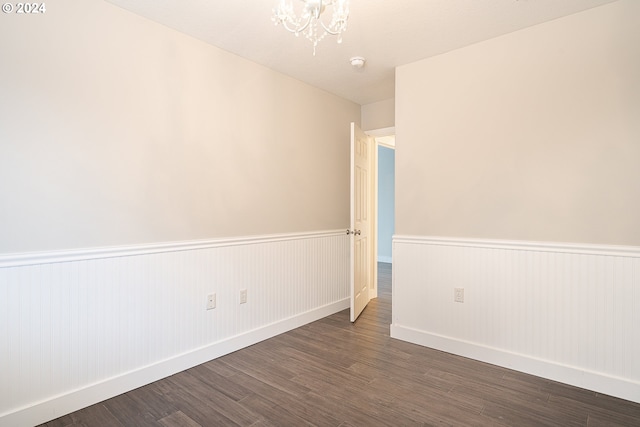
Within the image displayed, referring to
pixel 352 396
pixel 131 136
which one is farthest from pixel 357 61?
pixel 352 396

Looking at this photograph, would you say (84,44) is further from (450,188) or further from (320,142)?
(450,188)

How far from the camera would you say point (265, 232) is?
10.2 feet

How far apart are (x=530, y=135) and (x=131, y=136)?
110 inches

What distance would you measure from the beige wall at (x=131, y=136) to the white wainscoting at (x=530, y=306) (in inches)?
54.1

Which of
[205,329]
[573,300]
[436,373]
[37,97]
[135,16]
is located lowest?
[436,373]

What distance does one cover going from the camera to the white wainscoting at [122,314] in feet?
5.95

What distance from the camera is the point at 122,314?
7.13ft

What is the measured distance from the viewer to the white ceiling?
2156 mm

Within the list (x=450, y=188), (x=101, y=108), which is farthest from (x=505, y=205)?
(x=101, y=108)

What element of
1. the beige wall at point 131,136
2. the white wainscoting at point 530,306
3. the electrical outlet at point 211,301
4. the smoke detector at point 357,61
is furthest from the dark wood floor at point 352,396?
the smoke detector at point 357,61

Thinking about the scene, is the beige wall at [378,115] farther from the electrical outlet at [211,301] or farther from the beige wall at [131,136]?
the electrical outlet at [211,301]

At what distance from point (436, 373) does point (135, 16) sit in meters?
3.22

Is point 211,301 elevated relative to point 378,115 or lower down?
lower down

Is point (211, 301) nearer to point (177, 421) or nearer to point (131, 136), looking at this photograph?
point (177, 421)
